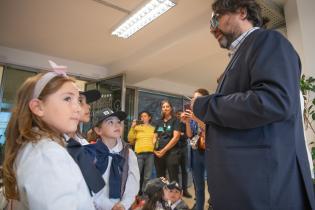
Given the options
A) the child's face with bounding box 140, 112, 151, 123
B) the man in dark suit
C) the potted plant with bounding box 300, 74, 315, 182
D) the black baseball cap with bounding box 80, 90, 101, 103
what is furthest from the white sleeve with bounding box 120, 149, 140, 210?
the child's face with bounding box 140, 112, 151, 123

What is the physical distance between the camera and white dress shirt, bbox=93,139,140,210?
139 centimetres

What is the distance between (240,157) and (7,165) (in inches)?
→ 30.6

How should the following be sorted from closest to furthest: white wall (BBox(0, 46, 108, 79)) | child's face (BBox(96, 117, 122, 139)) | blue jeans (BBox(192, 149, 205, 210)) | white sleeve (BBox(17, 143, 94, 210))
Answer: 1. white sleeve (BBox(17, 143, 94, 210))
2. child's face (BBox(96, 117, 122, 139))
3. blue jeans (BBox(192, 149, 205, 210))
4. white wall (BBox(0, 46, 108, 79))

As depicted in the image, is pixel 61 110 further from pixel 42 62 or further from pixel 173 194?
pixel 42 62

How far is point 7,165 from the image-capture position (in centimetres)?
74

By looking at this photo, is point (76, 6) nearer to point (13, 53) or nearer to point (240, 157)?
point (13, 53)

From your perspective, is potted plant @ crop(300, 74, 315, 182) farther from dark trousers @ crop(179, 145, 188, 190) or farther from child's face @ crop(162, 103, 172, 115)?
→ child's face @ crop(162, 103, 172, 115)

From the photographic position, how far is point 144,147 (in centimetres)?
334

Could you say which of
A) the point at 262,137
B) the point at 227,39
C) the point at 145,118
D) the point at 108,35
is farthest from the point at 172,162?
the point at 262,137

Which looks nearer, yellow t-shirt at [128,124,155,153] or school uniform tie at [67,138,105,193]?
school uniform tie at [67,138,105,193]

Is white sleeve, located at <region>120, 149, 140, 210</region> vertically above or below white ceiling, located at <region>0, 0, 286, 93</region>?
below

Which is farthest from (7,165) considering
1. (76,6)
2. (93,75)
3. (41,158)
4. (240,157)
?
(93,75)

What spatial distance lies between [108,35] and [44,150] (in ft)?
9.59

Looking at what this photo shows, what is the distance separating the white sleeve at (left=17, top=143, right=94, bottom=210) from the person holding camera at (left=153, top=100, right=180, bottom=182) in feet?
8.08
